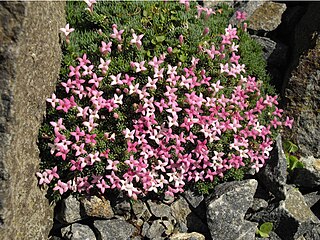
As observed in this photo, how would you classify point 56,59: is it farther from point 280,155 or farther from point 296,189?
point 296,189

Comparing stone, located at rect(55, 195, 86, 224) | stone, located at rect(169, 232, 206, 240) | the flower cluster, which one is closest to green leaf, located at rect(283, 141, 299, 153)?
the flower cluster

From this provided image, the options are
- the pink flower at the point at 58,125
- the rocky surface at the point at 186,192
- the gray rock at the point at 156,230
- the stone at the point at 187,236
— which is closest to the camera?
the rocky surface at the point at 186,192

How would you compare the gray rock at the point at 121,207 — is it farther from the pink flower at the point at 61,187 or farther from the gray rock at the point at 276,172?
the gray rock at the point at 276,172

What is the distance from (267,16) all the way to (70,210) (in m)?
4.26

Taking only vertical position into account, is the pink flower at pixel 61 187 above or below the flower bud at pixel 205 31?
below

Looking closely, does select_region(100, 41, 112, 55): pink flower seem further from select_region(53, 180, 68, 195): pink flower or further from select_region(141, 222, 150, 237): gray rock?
select_region(141, 222, 150, 237): gray rock

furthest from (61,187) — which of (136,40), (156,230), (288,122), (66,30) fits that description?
(288,122)

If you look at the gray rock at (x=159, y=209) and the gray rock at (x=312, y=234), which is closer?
the gray rock at (x=159, y=209)

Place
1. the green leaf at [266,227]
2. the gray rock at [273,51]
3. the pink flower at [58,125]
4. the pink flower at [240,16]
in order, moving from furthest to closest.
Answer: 1. the gray rock at [273,51]
2. the pink flower at [240,16]
3. the green leaf at [266,227]
4. the pink flower at [58,125]

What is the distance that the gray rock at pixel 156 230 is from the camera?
19.2ft

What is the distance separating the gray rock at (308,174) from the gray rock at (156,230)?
2.01 metres

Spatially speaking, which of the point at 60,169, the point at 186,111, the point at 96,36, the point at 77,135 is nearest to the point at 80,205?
the point at 60,169

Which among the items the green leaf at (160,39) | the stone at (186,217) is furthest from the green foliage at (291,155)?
the green leaf at (160,39)

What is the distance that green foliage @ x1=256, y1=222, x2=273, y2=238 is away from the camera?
5969 millimetres
